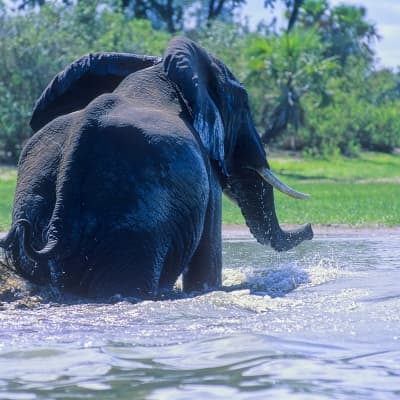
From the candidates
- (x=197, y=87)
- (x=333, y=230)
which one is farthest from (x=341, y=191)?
(x=197, y=87)

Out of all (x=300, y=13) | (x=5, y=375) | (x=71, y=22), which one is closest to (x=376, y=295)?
(x=5, y=375)

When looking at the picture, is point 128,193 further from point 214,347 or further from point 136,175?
point 214,347

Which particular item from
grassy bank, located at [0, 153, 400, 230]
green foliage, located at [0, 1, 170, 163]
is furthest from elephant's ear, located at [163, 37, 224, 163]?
green foliage, located at [0, 1, 170, 163]

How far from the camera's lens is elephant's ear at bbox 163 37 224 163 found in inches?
298

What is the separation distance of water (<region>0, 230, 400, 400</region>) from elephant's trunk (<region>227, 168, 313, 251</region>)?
48.9 inches

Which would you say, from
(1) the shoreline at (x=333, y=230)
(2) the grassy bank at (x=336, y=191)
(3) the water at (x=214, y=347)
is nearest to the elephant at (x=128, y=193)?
(3) the water at (x=214, y=347)

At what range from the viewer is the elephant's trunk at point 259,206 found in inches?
359

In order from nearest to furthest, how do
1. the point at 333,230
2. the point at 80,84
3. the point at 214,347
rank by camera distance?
the point at 214,347
the point at 80,84
the point at 333,230

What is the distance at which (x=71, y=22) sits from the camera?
34594 mm

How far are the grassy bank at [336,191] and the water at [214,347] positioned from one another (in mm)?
8626

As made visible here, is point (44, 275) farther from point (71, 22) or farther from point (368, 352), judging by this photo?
point (71, 22)

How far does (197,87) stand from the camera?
7574 millimetres

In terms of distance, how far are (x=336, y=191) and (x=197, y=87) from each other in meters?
16.4

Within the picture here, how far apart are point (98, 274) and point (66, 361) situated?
1.38 metres
